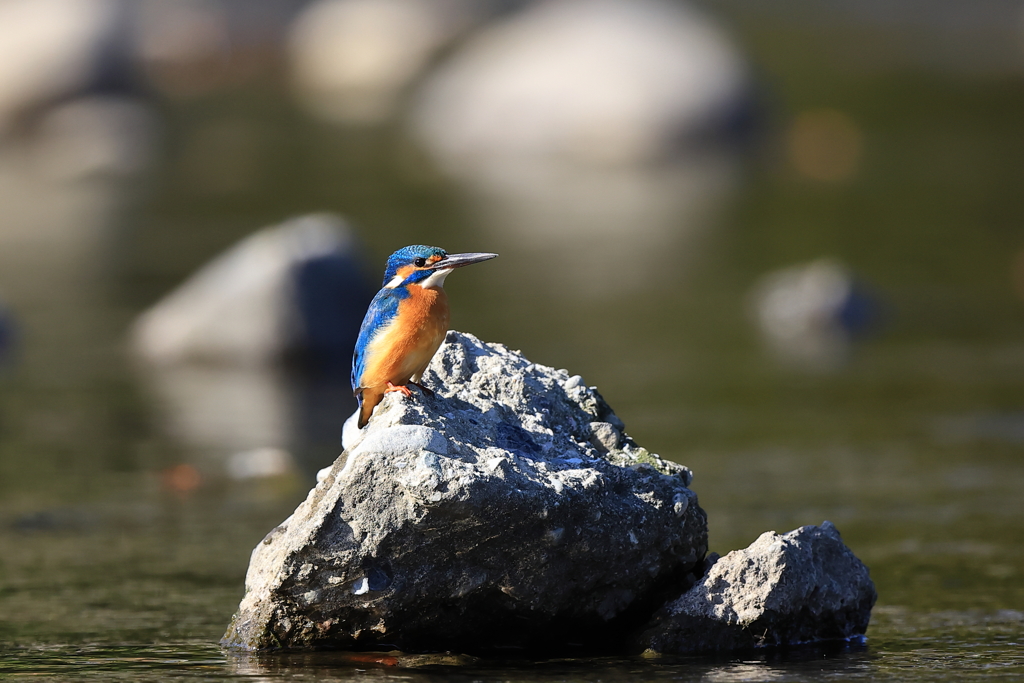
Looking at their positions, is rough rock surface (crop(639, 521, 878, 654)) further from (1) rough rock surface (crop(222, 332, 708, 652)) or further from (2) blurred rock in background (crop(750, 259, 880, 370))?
(2) blurred rock in background (crop(750, 259, 880, 370))

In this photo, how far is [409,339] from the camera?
628cm

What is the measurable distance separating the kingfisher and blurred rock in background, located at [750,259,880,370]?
8.25 m

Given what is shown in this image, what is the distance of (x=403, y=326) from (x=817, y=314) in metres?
9.64

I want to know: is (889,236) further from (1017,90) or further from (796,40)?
(796,40)

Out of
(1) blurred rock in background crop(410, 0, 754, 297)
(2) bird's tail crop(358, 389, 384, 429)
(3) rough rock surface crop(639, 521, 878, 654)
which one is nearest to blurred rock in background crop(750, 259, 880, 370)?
(1) blurred rock in background crop(410, 0, 754, 297)

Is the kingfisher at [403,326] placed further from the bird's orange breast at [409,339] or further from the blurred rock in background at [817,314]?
the blurred rock in background at [817,314]

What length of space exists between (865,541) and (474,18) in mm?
41336

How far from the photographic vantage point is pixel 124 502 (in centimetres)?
966

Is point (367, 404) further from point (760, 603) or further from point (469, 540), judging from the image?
point (760, 603)

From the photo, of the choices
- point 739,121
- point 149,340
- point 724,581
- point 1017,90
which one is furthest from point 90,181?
point 724,581

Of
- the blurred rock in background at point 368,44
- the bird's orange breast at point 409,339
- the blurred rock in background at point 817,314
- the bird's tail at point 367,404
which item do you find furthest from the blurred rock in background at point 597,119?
the bird's orange breast at point 409,339

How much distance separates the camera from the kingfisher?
249 inches

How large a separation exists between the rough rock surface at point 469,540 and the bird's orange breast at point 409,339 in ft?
0.38

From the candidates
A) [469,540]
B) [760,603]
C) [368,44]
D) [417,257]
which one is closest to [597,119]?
[368,44]
